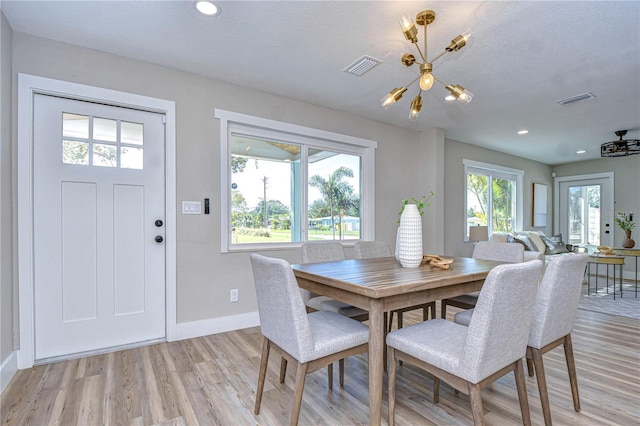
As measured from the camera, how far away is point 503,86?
10.1 feet

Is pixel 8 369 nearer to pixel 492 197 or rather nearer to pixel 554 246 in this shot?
pixel 492 197

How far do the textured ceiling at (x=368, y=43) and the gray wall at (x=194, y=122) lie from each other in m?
0.11

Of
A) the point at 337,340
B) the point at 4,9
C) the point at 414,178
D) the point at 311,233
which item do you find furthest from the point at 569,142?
the point at 4,9

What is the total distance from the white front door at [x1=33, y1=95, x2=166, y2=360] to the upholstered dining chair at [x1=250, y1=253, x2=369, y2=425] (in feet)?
5.22

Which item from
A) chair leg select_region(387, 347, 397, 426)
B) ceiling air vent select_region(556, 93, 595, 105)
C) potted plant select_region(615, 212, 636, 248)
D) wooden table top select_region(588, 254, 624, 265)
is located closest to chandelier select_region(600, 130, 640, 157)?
potted plant select_region(615, 212, 636, 248)

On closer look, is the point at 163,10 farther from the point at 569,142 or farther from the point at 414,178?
the point at 569,142

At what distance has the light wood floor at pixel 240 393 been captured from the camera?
1.69 metres

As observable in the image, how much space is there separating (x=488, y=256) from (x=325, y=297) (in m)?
1.46

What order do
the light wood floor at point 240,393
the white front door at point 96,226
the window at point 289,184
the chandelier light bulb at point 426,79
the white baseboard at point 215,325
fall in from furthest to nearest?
1. the window at point 289,184
2. the white baseboard at point 215,325
3. the white front door at point 96,226
4. the chandelier light bulb at point 426,79
5. the light wood floor at point 240,393

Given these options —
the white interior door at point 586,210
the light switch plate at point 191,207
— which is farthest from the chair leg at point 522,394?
the white interior door at point 586,210

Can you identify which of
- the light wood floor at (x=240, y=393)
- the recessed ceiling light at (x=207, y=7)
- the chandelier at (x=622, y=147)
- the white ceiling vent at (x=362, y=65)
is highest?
the recessed ceiling light at (x=207, y=7)

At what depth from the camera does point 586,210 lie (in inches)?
269

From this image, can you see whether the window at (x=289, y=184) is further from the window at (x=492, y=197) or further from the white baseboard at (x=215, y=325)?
the window at (x=492, y=197)

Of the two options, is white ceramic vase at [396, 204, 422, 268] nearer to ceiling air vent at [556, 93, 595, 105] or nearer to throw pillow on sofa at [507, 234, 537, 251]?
ceiling air vent at [556, 93, 595, 105]
